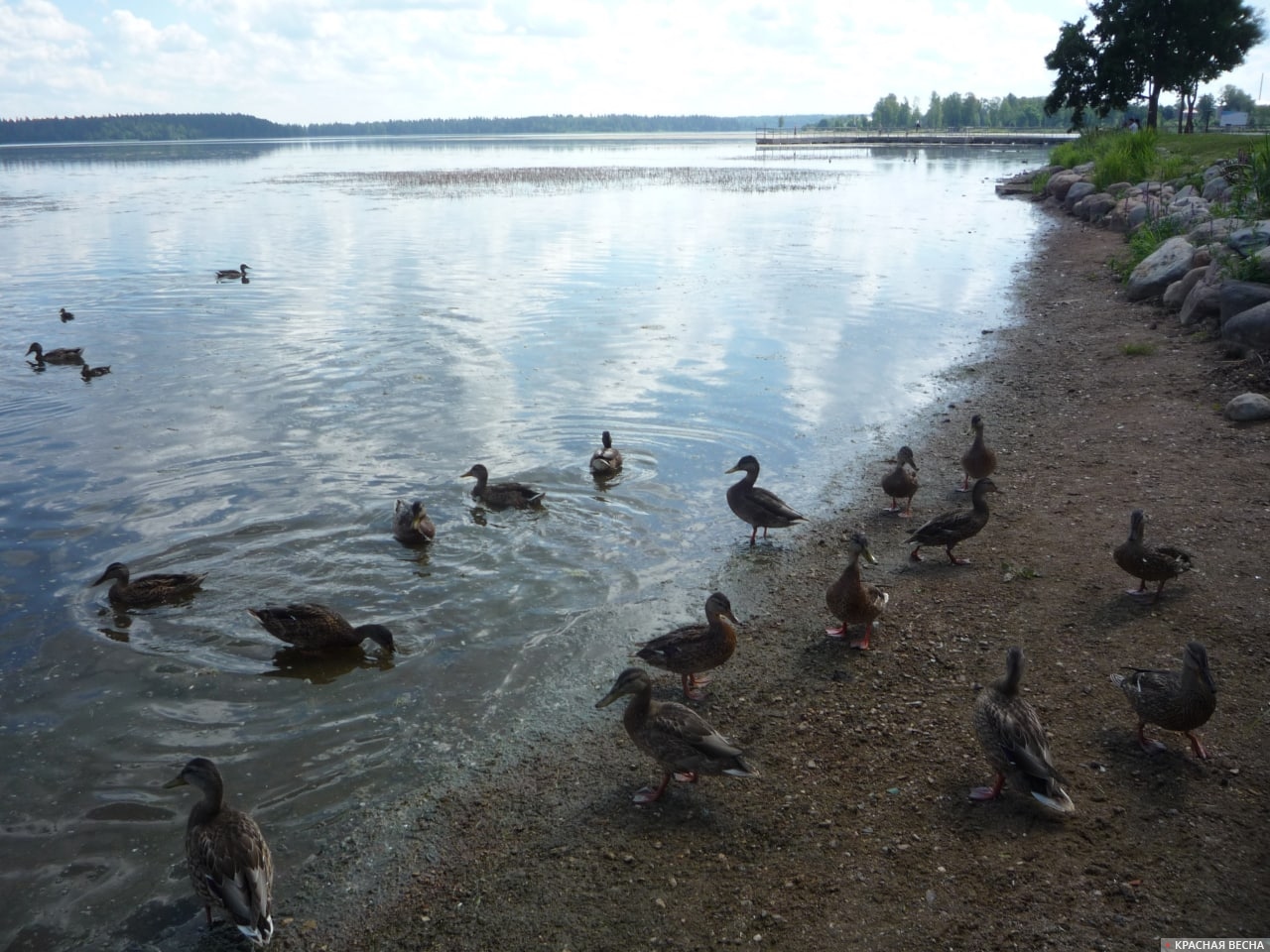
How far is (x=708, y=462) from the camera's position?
509 inches

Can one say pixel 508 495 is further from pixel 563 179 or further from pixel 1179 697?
pixel 563 179

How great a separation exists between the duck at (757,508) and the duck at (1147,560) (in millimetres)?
3282

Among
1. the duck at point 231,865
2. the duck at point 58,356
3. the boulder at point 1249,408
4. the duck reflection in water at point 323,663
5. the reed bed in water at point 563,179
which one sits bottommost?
the duck reflection in water at point 323,663

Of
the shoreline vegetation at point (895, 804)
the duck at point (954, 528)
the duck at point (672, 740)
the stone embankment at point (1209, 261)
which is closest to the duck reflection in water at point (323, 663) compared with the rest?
the shoreline vegetation at point (895, 804)

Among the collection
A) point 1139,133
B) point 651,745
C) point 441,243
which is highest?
point 1139,133

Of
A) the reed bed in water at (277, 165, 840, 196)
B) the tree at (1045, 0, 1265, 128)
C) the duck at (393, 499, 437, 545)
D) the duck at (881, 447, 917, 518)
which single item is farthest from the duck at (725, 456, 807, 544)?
the tree at (1045, 0, 1265, 128)

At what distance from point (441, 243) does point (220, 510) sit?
25.7 m

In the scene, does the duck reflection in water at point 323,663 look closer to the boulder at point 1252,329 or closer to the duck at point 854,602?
the duck at point 854,602

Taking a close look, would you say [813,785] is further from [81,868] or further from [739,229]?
[739,229]


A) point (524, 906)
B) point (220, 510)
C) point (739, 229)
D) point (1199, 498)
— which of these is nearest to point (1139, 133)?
point (739, 229)

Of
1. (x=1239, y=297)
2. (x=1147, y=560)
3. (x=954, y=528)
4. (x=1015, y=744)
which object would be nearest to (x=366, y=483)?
A: (x=954, y=528)

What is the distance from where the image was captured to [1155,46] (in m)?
63.8

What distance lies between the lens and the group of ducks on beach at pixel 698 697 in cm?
541

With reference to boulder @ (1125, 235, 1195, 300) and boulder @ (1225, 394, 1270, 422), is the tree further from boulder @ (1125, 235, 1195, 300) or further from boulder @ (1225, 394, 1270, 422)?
boulder @ (1225, 394, 1270, 422)
